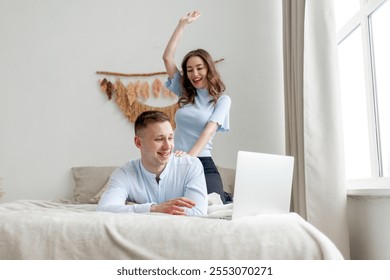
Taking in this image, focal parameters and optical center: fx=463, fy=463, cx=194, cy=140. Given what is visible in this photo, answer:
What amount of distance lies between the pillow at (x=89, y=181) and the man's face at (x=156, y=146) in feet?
4.39

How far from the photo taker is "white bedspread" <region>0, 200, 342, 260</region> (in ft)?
3.33

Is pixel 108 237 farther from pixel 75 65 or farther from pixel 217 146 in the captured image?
pixel 75 65

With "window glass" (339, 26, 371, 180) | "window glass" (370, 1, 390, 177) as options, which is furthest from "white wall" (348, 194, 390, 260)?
"window glass" (339, 26, 371, 180)

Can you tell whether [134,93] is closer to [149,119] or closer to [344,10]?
[344,10]

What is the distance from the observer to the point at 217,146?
10.5 feet

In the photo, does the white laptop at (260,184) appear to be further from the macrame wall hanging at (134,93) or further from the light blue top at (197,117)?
the macrame wall hanging at (134,93)

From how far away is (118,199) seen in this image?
5.03 feet

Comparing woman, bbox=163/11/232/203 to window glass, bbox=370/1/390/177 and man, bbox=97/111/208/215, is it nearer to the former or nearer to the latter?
man, bbox=97/111/208/215

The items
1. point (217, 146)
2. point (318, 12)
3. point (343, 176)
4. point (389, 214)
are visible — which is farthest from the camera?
point (217, 146)

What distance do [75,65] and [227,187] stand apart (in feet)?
4.73

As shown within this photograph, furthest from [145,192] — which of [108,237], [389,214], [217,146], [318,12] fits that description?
[217,146]

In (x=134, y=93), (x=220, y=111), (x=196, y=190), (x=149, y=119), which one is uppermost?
(x=134, y=93)

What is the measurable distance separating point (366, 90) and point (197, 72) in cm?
79

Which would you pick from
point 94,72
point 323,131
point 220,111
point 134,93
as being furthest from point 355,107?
point 94,72
